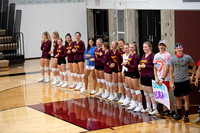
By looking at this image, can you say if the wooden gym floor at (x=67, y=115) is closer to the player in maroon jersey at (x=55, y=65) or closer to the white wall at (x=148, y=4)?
the player in maroon jersey at (x=55, y=65)

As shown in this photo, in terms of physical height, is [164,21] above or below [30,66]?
above

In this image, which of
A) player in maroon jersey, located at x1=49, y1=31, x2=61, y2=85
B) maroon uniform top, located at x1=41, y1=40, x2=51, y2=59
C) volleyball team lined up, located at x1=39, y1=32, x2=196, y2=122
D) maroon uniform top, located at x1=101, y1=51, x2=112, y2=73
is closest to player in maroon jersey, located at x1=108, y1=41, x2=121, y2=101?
volleyball team lined up, located at x1=39, y1=32, x2=196, y2=122

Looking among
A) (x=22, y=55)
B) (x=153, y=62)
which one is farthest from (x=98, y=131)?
(x=22, y=55)

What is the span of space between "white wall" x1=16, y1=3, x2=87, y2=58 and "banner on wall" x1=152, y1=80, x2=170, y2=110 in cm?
1362

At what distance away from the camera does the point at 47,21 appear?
20.6m

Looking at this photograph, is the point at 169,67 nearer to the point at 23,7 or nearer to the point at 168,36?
the point at 168,36

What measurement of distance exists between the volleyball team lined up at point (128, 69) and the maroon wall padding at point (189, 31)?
4504 mm

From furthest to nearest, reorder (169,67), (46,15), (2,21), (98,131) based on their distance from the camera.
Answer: (46,15), (2,21), (169,67), (98,131)

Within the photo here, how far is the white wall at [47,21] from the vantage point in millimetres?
20062

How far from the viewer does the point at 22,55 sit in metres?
18.5

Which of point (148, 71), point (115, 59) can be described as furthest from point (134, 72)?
point (115, 59)

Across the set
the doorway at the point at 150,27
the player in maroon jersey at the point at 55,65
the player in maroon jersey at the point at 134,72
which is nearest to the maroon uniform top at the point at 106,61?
the player in maroon jersey at the point at 134,72

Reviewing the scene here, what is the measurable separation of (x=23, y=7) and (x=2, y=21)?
5.48 ft

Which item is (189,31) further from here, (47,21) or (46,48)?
(47,21)
